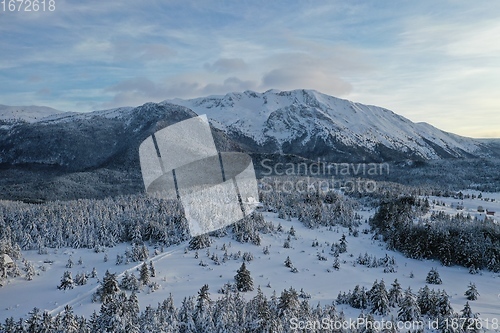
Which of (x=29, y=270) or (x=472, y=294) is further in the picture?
(x=29, y=270)

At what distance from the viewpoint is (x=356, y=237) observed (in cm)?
5531

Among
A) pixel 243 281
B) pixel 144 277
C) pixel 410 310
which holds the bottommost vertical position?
pixel 410 310

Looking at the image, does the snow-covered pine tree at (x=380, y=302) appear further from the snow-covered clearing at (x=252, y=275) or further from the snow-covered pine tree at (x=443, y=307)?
the snow-covered pine tree at (x=443, y=307)

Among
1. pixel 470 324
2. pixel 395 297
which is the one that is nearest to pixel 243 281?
pixel 395 297

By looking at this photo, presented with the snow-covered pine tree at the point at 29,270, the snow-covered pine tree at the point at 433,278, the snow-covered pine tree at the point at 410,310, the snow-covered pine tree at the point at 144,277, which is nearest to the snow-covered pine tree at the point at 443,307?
the snow-covered pine tree at the point at 410,310

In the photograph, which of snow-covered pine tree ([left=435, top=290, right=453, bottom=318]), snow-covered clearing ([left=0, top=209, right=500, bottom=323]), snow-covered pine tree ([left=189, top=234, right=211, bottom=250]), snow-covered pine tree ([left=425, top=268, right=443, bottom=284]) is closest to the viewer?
snow-covered pine tree ([left=435, top=290, right=453, bottom=318])

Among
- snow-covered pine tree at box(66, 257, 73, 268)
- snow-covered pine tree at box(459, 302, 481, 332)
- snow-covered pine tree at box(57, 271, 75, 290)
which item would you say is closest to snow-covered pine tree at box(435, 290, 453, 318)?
snow-covered pine tree at box(459, 302, 481, 332)

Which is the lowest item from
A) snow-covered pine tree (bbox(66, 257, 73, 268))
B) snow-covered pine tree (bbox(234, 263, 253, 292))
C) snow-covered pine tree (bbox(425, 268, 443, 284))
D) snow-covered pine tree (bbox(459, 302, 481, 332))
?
snow-covered pine tree (bbox(425, 268, 443, 284))

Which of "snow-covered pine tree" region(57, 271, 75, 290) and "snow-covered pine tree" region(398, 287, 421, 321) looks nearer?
"snow-covered pine tree" region(398, 287, 421, 321)

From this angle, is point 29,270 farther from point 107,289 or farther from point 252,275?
point 252,275

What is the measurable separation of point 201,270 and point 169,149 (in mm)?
149115

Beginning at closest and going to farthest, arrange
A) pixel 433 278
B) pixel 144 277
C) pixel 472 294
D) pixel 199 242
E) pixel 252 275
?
1. pixel 144 277
2. pixel 472 294
3. pixel 252 275
4. pixel 433 278
5. pixel 199 242

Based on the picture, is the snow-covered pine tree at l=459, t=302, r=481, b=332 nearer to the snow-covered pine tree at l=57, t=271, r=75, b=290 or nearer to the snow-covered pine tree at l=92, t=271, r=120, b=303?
the snow-covered pine tree at l=92, t=271, r=120, b=303

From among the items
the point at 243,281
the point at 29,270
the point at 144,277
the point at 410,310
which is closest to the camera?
the point at 410,310
